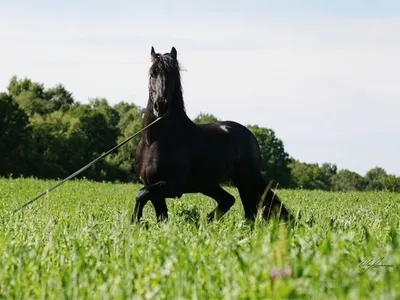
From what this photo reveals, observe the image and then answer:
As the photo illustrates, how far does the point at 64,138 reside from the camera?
82312 mm

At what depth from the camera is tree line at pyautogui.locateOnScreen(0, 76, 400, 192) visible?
71.2 m

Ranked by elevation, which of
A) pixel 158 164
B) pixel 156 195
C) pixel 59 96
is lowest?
pixel 156 195

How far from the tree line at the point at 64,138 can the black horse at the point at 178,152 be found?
47.5 meters

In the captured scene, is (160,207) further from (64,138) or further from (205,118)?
(205,118)

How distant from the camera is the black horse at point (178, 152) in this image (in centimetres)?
866

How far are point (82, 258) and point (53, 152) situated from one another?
79013 millimetres

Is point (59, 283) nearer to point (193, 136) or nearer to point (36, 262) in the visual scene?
point (36, 262)

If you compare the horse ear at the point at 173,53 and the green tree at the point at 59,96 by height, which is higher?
the green tree at the point at 59,96

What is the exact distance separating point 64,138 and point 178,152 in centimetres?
7493

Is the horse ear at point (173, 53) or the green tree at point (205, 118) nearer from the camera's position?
the horse ear at point (173, 53)

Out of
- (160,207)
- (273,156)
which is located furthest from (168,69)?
(273,156)

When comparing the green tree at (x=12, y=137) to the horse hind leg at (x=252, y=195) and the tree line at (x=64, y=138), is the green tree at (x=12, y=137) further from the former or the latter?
the horse hind leg at (x=252, y=195)

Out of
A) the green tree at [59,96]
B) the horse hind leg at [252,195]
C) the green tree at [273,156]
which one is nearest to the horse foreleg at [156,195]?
the horse hind leg at [252,195]

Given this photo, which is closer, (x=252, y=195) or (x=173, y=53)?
(x=173, y=53)
